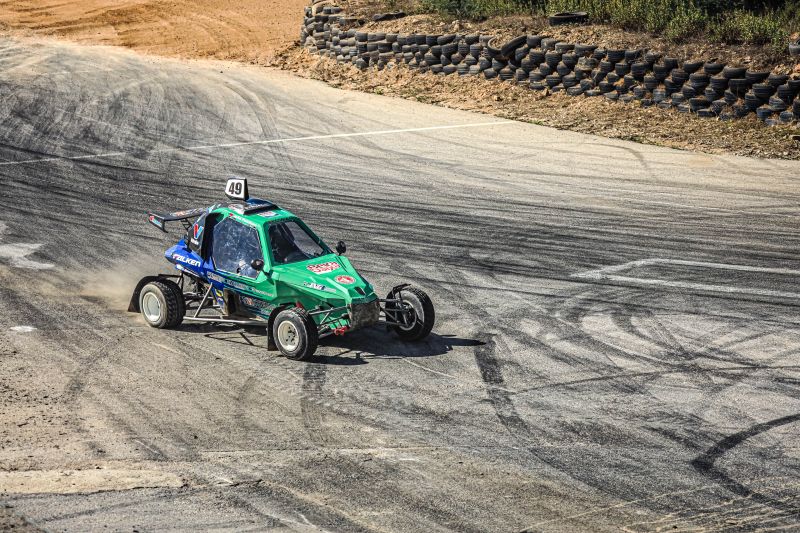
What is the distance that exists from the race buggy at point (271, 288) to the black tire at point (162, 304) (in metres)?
0.01

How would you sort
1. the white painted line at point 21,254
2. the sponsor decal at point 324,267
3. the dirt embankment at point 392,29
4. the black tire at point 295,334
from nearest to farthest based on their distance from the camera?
the black tire at point 295,334 → the sponsor decal at point 324,267 → the white painted line at point 21,254 → the dirt embankment at point 392,29

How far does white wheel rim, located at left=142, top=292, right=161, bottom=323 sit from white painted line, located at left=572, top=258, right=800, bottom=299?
5.78m

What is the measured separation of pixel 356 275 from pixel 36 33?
79.8 feet

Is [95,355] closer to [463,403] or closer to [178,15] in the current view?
[463,403]

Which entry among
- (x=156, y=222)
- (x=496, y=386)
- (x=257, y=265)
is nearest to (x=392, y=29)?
(x=156, y=222)

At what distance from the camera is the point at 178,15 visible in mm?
35344

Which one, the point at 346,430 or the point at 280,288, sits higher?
the point at 280,288

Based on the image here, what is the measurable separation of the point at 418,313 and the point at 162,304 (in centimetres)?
305

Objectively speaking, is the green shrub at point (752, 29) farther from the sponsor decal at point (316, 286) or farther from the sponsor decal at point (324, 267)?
the sponsor decal at point (316, 286)

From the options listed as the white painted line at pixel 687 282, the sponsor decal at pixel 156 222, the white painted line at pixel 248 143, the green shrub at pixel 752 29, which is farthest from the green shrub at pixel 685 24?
the sponsor decal at pixel 156 222

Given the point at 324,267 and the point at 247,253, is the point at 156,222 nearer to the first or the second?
Result: the point at 247,253

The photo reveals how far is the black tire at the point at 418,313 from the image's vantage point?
12.5 meters

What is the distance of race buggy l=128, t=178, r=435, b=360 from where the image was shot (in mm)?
12070

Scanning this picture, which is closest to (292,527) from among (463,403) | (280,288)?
(463,403)
